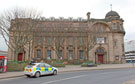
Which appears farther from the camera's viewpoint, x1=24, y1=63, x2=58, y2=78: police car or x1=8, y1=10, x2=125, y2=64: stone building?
x1=8, y1=10, x2=125, y2=64: stone building

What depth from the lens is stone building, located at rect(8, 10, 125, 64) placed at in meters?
30.7

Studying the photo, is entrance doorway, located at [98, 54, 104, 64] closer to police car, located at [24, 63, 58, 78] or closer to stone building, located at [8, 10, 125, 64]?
stone building, located at [8, 10, 125, 64]

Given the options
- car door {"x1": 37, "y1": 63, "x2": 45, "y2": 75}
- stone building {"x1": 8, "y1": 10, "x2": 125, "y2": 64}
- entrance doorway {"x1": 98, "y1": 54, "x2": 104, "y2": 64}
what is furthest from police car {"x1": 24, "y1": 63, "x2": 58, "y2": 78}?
entrance doorway {"x1": 98, "y1": 54, "x2": 104, "y2": 64}

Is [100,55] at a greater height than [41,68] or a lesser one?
greater

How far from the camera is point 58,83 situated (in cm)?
887

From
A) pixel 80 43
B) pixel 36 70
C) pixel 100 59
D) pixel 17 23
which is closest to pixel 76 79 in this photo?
pixel 36 70

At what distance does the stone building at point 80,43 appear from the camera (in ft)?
101

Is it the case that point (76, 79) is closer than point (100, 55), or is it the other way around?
point (76, 79)

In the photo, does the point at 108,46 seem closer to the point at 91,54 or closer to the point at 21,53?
the point at 91,54

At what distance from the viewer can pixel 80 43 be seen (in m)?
32.1

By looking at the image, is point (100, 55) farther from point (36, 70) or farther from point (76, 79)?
point (36, 70)

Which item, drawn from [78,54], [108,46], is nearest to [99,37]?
[108,46]

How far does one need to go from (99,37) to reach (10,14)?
22.7 meters

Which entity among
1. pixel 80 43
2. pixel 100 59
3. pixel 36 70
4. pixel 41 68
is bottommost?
pixel 100 59
